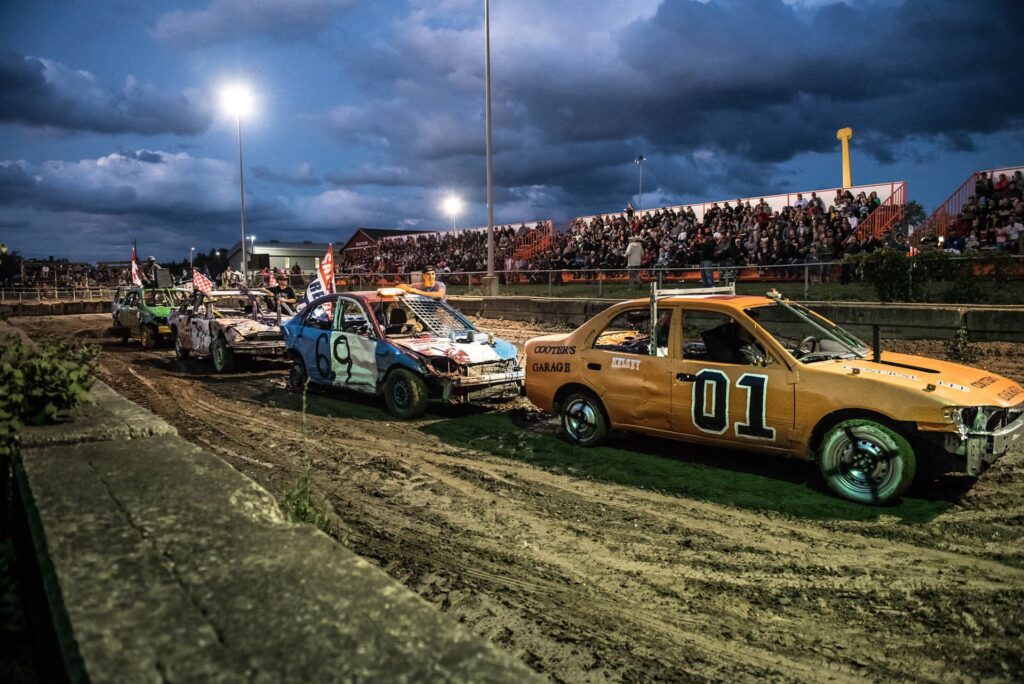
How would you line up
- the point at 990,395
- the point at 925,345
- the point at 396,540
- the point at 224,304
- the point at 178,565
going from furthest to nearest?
the point at 224,304
the point at 925,345
the point at 990,395
the point at 396,540
the point at 178,565

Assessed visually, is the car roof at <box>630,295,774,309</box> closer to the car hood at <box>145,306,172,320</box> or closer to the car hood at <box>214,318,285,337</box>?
the car hood at <box>214,318,285,337</box>

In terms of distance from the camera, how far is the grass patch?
531cm

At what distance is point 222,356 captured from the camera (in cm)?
1319

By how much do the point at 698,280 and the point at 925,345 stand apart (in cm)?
597

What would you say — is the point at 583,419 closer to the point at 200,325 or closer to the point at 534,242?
the point at 200,325

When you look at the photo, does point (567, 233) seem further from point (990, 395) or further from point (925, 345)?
point (990, 395)

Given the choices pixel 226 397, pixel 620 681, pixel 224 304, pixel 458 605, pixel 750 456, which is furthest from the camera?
pixel 224 304

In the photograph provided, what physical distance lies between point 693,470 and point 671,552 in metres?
2.00

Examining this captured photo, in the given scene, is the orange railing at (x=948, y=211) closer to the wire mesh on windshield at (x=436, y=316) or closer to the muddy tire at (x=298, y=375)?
the wire mesh on windshield at (x=436, y=316)

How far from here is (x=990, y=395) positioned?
533 cm

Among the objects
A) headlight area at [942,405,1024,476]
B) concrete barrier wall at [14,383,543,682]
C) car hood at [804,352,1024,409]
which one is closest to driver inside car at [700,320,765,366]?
car hood at [804,352,1024,409]

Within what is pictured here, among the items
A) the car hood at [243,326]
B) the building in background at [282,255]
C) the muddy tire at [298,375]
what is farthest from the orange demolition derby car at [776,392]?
the building in background at [282,255]

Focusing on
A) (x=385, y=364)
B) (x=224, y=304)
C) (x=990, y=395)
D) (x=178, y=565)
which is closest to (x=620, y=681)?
(x=178, y=565)

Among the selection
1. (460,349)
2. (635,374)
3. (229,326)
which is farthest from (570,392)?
(229,326)
